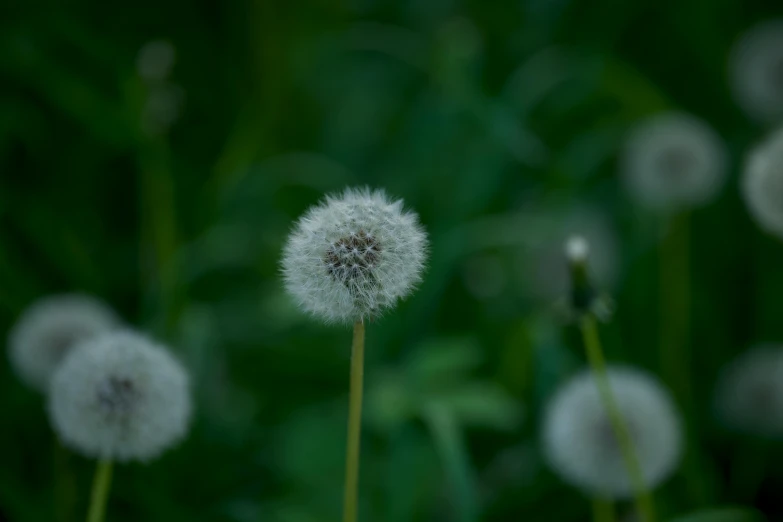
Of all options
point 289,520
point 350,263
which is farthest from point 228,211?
point 350,263

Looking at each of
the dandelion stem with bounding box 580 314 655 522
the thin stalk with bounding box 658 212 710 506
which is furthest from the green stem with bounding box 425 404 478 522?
the thin stalk with bounding box 658 212 710 506

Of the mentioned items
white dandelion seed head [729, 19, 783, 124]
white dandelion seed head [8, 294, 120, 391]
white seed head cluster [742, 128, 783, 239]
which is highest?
white dandelion seed head [729, 19, 783, 124]

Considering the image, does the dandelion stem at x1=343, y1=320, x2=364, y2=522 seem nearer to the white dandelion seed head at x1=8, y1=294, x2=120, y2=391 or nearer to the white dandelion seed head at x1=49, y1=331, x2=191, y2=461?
the white dandelion seed head at x1=49, y1=331, x2=191, y2=461

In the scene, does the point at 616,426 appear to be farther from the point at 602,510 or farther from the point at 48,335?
the point at 48,335

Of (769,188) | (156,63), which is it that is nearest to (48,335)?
(156,63)

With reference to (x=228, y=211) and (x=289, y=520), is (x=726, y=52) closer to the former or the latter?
(x=228, y=211)

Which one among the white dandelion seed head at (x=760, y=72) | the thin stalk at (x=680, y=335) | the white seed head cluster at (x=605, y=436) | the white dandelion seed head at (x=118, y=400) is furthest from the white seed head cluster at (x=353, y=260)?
the white dandelion seed head at (x=760, y=72)
